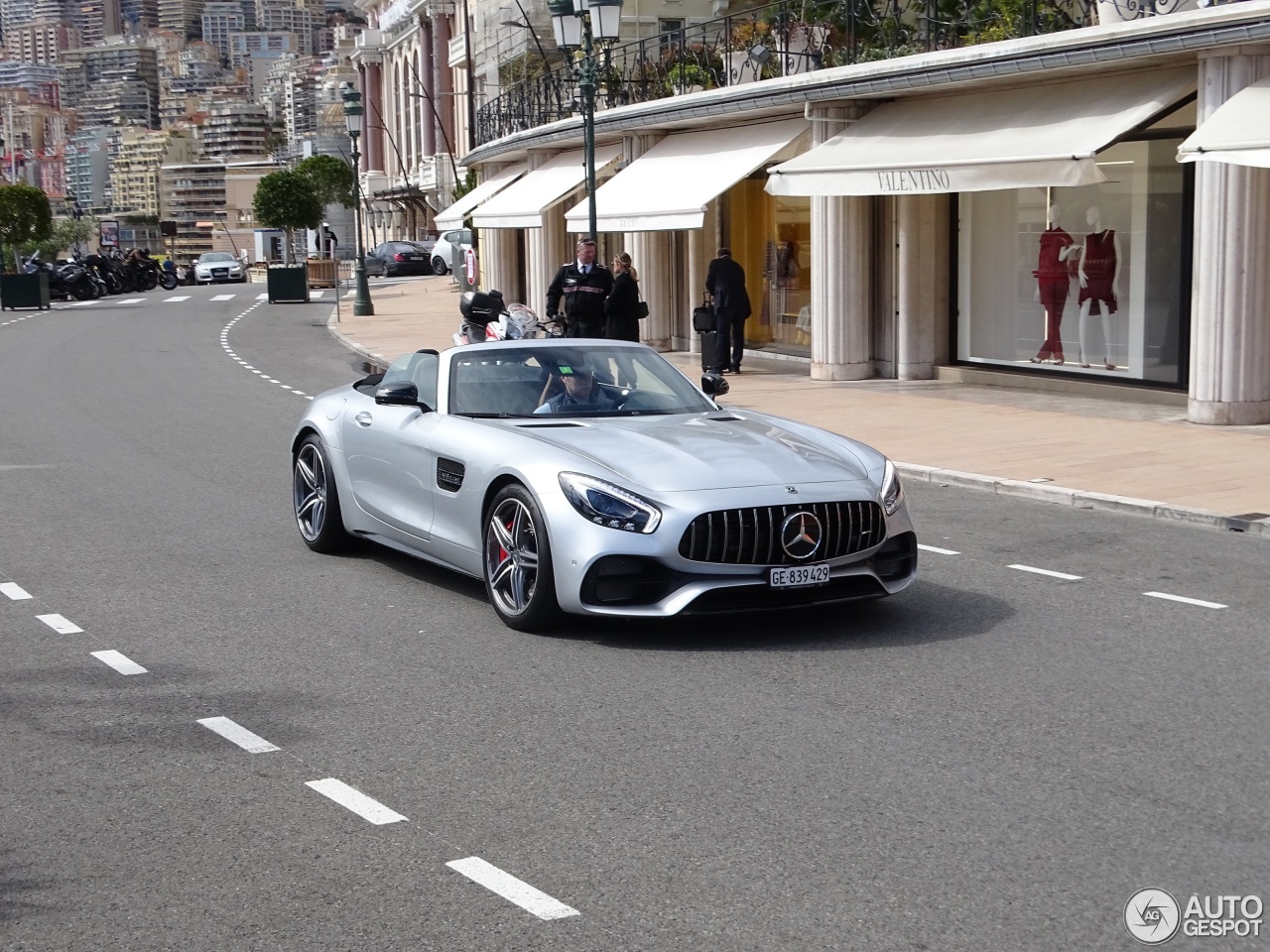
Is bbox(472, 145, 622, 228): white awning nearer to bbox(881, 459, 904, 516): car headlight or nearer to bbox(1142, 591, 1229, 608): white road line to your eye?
bbox(1142, 591, 1229, 608): white road line

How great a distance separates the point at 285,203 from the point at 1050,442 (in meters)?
72.0

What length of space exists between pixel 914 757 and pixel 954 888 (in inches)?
49.7

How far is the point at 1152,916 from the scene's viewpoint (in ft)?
14.5

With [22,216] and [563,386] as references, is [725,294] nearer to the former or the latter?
[563,386]

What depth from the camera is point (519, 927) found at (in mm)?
4422

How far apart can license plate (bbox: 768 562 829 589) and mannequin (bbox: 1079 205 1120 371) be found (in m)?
12.3

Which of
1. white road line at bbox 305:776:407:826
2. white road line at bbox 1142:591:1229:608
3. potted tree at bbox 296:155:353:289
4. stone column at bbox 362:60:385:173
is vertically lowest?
white road line at bbox 1142:591:1229:608

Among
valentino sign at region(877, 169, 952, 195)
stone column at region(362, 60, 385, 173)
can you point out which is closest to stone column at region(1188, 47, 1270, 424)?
valentino sign at region(877, 169, 952, 195)

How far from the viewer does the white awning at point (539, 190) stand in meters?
29.8

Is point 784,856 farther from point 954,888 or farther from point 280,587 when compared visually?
point 280,587

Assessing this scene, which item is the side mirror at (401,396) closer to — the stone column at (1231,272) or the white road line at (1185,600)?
the white road line at (1185,600)

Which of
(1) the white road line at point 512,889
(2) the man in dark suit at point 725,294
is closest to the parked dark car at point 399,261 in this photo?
(2) the man in dark suit at point 725,294

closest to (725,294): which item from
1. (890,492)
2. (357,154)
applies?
(890,492)

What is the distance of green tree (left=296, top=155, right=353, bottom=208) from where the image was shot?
126375mm
